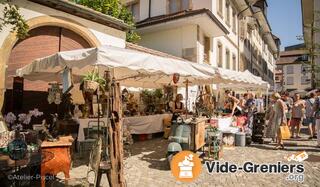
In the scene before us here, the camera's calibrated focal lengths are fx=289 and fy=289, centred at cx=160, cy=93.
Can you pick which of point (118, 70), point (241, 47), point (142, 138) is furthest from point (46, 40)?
point (241, 47)

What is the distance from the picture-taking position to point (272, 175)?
20.6ft

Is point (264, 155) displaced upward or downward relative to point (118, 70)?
downward

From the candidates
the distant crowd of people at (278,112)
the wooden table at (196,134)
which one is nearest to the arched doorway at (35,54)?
the wooden table at (196,134)

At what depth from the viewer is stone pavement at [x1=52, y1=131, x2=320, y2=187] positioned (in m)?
5.66

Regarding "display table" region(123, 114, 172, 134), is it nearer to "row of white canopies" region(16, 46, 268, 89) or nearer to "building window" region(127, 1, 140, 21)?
"row of white canopies" region(16, 46, 268, 89)

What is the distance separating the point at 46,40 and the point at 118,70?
9.56 ft

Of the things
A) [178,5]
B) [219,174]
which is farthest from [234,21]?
[219,174]

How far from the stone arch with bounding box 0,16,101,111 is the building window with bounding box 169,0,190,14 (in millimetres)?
8223

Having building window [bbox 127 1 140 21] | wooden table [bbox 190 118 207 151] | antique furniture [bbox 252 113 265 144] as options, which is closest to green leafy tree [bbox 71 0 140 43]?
building window [bbox 127 1 140 21]

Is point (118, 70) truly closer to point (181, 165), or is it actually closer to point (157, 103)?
point (181, 165)

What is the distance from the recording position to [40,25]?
367 inches

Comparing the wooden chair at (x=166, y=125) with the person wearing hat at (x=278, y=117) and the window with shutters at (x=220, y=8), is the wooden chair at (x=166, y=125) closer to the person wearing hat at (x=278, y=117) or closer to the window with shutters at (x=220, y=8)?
the person wearing hat at (x=278, y=117)

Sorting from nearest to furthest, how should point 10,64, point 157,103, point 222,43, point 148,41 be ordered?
point 10,64
point 157,103
point 148,41
point 222,43

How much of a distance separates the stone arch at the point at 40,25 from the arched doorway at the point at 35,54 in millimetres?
232
